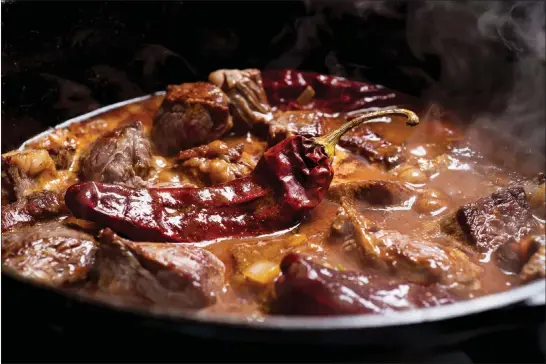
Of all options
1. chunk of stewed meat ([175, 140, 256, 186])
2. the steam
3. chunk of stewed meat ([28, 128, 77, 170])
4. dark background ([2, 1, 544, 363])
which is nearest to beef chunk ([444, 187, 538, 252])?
the steam

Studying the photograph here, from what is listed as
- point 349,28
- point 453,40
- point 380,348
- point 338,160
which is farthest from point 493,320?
point 349,28

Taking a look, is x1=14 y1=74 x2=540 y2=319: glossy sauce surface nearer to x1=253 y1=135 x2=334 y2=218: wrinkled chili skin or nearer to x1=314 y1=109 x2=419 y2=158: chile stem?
x1=253 y1=135 x2=334 y2=218: wrinkled chili skin

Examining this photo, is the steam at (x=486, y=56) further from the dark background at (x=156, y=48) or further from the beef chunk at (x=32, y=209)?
the beef chunk at (x=32, y=209)

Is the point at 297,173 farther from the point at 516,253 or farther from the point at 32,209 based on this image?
the point at 32,209

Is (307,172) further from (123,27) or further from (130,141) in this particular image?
(123,27)

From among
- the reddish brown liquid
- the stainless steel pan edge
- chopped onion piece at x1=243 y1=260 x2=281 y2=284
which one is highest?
the stainless steel pan edge

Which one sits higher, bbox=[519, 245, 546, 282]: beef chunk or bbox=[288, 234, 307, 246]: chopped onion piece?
bbox=[519, 245, 546, 282]: beef chunk

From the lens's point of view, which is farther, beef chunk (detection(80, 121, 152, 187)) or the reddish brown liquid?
beef chunk (detection(80, 121, 152, 187))
